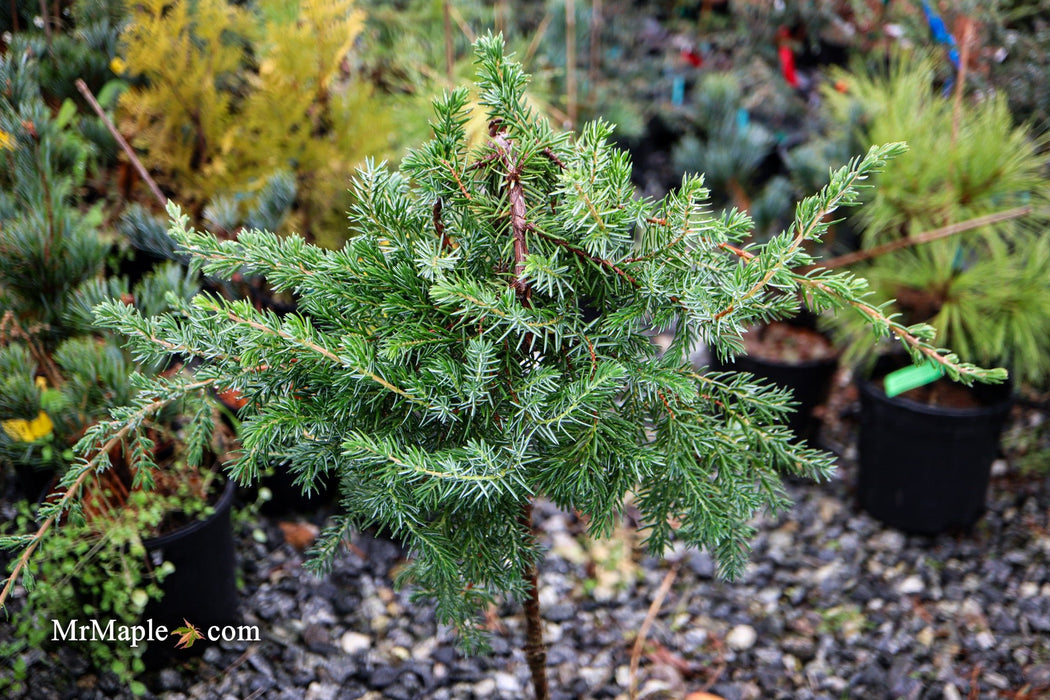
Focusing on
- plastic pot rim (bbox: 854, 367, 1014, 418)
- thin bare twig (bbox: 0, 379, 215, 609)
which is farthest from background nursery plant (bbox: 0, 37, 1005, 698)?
plastic pot rim (bbox: 854, 367, 1014, 418)

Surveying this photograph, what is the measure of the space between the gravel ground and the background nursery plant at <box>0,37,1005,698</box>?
0.78 m

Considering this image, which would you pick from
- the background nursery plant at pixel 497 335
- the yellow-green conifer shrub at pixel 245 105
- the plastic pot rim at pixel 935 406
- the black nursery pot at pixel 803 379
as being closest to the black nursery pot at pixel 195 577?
the background nursery plant at pixel 497 335

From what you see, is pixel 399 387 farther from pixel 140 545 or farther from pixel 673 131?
pixel 673 131

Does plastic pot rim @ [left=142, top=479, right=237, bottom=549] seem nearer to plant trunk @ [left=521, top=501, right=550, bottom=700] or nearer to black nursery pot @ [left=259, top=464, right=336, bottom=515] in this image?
black nursery pot @ [left=259, top=464, right=336, bottom=515]

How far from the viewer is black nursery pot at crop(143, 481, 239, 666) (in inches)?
63.3

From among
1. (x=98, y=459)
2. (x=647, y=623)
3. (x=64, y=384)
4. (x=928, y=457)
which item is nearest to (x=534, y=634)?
(x=647, y=623)

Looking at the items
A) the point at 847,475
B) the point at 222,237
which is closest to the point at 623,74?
the point at 847,475

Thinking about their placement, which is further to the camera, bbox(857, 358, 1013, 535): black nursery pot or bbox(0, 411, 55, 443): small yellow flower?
bbox(857, 358, 1013, 535): black nursery pot

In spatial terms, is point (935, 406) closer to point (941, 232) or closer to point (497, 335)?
point (941, 232)

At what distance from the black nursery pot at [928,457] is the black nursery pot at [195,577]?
182 centimetres

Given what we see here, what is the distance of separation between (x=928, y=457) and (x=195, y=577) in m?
1.99

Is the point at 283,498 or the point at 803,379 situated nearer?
the point at 283,498

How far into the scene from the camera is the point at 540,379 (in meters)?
0.98

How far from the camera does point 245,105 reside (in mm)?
2293
